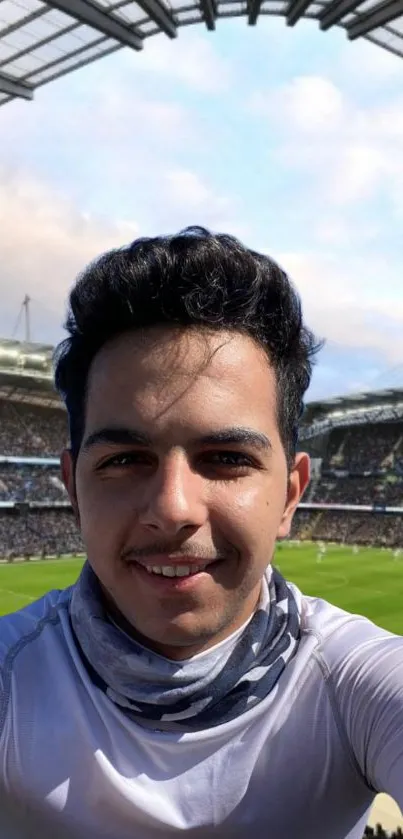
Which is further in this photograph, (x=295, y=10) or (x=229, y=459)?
(x=295, y=10)

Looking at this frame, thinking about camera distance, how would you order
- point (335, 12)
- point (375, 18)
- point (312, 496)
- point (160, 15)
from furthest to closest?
point (312, 496), point (335, 12), point (160, 15), point (375, 18)

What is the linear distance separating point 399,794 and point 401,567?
38325 mm

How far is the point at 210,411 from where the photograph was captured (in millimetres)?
1537

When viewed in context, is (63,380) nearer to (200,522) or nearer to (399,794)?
(200,522)

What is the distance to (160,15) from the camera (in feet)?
48.1

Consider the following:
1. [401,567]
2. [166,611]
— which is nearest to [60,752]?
[166,611]

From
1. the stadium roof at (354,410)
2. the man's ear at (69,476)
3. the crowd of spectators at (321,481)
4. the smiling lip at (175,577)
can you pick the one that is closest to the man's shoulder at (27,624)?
the man's ear at (69,476)

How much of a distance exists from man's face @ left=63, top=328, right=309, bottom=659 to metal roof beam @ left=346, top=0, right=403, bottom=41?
1465 cm

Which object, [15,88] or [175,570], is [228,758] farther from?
[15,88]

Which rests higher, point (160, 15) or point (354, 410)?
point (160, 15)

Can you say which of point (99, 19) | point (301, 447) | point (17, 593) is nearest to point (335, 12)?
point (99, 19)

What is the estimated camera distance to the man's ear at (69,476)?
1840 mm

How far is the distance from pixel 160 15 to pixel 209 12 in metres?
1.47

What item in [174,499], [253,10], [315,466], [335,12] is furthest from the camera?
[315,466]
